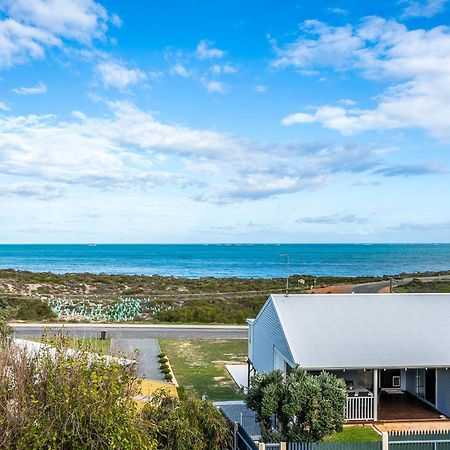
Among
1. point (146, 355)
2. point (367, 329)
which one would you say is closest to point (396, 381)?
point (367, 329)

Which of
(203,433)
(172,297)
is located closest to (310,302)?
(203,433)

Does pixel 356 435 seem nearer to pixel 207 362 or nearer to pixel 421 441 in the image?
pixel 421 441

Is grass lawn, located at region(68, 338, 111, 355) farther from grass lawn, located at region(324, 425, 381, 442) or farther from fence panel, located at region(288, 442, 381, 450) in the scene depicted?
grass lawn, located at region(324, 425, 381, 442)

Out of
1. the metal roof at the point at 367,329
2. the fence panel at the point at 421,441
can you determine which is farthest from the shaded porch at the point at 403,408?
the fence panel at the point at 421,441

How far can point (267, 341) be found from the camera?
20344 millimetres

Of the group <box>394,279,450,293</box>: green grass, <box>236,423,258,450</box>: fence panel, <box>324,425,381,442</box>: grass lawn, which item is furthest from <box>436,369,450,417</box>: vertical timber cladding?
<box>394,279,450,293</box>: green grass

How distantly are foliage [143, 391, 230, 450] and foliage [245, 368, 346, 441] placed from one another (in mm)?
1256

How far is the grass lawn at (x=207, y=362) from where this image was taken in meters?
22.7

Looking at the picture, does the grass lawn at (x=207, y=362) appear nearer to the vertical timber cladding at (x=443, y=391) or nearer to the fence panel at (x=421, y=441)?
the vertical timber cladding at (x=443, y=391)

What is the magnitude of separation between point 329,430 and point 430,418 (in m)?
5.36

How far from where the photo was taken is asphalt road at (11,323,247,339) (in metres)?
34.6

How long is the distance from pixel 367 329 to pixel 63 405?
37.7 ft

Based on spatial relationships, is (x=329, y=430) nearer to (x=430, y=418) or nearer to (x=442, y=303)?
(x=430, y=418)

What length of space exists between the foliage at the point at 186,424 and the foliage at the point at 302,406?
4.12ft
